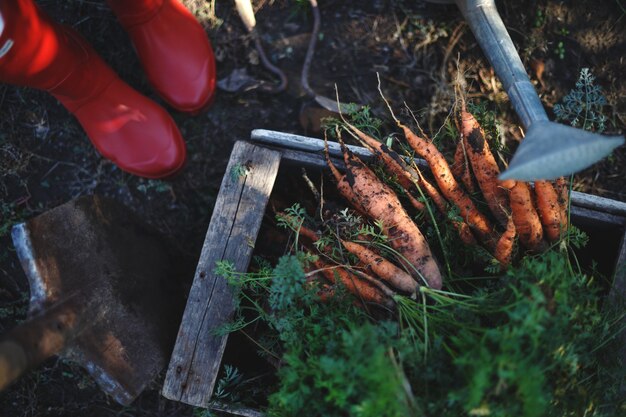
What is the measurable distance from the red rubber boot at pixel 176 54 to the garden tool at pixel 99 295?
2.20 feet

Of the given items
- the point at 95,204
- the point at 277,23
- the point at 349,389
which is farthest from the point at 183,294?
the point at 277,23

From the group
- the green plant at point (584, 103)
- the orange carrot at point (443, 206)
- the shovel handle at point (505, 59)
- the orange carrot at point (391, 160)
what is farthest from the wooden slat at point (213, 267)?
the green plant at point (584, 103)

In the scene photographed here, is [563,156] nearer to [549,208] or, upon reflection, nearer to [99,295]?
[549,208]

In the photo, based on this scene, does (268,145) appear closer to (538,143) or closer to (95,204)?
(95,204)

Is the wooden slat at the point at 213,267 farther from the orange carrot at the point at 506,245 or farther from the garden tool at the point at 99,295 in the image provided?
the orange carrot at the point at 506,245

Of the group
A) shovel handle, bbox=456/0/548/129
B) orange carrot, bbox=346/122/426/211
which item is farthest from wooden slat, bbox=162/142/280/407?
shovel handle, bbox=456/0/548/129

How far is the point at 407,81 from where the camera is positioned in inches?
108

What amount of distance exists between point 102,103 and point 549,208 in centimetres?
205

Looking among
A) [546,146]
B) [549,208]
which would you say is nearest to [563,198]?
[549,208]

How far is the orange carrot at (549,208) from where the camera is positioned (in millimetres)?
1886

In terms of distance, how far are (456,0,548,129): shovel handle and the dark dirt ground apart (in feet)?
1.40

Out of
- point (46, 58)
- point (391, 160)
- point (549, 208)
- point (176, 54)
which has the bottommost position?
point (549, 208)

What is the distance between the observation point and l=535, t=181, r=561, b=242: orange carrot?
6.19 ft

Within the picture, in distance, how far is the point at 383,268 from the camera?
6.27 ft
